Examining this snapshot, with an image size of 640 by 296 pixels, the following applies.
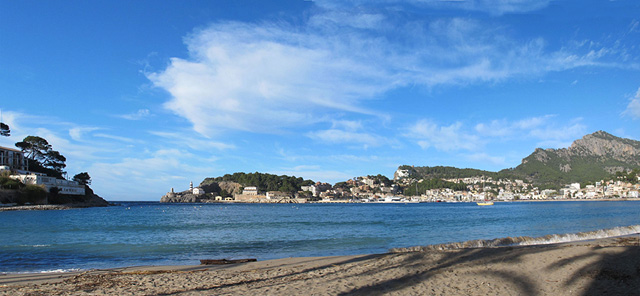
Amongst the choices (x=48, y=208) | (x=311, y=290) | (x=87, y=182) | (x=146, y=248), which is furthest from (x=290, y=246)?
(x=87, y=182)

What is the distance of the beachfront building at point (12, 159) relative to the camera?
88.6 metres

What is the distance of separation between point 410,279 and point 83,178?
4887 inches

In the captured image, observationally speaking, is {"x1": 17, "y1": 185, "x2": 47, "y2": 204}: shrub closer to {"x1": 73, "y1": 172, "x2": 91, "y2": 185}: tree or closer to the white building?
{"x1": 73, "y1": 172, "x2": 91, "y2": 185}: tree

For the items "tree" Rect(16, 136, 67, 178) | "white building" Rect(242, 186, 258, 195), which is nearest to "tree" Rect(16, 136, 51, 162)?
"tree" Rect(16, 136, 67, 178)

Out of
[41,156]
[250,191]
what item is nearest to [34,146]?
[41,156]

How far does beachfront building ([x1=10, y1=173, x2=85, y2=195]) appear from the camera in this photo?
79650 mm

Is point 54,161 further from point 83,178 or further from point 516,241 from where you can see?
point 516,241

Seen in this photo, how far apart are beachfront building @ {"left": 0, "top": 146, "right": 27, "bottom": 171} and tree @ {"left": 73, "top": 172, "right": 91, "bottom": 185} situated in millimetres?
15133

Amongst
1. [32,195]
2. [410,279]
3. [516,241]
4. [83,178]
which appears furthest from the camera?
[83,178]

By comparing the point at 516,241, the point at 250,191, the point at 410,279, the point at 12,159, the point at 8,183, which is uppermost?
the point at 12,159

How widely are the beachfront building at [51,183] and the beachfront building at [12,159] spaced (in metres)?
9.24

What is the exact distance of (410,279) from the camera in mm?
8203

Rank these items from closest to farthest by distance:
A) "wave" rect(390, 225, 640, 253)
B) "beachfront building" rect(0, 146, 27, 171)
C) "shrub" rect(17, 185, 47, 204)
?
"wave" rect(390, 225, 640, 253), "shrub" rect(17, 185, 47, 204), "beachfront building" rect(0, 146, 27, 171)

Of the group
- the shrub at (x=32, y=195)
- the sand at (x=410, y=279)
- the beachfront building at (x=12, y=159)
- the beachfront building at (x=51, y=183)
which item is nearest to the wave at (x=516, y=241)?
the sand at (x=410, y=279)
